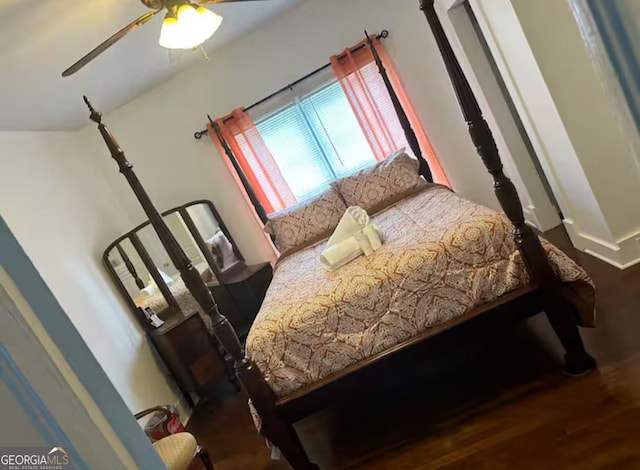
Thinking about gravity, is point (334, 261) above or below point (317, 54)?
below

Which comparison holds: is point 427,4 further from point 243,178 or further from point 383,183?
point 243,178

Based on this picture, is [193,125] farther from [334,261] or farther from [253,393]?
[253,393]

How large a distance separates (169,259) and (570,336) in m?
3.02

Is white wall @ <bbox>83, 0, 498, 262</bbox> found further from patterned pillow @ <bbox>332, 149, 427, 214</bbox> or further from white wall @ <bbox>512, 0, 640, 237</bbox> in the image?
white wall @ <bbox>512, 0, 640, 237</bbox>

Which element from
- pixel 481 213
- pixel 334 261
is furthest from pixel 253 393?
pixel 481 213

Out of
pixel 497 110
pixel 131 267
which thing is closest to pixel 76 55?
pixel 131 267

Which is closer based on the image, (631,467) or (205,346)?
(631,467)

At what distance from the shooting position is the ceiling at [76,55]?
2463 millimetres

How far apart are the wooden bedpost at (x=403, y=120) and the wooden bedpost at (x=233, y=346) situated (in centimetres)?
236

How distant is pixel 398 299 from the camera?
2371 mm

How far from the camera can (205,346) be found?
3.87 m

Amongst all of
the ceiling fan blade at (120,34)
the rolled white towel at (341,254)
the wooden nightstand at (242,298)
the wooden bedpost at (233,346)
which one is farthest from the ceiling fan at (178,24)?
the wooden nightstand at (242,298)

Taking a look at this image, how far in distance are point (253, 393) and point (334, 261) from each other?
2.64 ft

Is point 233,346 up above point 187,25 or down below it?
below
